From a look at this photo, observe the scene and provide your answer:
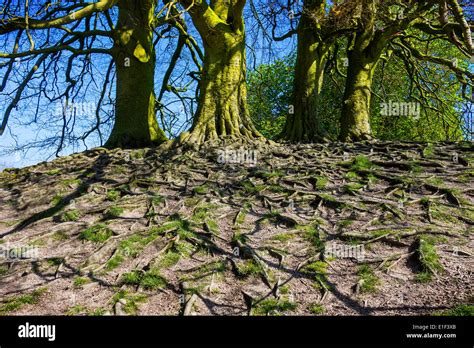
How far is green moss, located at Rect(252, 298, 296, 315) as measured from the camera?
348 centimetres

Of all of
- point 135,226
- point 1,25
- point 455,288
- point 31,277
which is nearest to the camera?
point 455,288

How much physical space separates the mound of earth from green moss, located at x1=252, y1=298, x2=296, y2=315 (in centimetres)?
2

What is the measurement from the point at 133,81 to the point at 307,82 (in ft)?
16.6

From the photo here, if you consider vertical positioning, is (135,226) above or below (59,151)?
below

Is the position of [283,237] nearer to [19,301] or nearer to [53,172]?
[19,301]

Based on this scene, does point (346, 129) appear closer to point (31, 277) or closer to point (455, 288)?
point (455, 288)

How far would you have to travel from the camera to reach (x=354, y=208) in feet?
18.2

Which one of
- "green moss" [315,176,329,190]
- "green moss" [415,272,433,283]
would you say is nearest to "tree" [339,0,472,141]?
"green moss" [315,176,329,190]

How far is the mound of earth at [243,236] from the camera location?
3.71 m

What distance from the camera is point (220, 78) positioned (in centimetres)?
924

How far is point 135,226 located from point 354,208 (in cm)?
322

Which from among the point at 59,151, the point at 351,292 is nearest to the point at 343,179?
the point at 351,292
